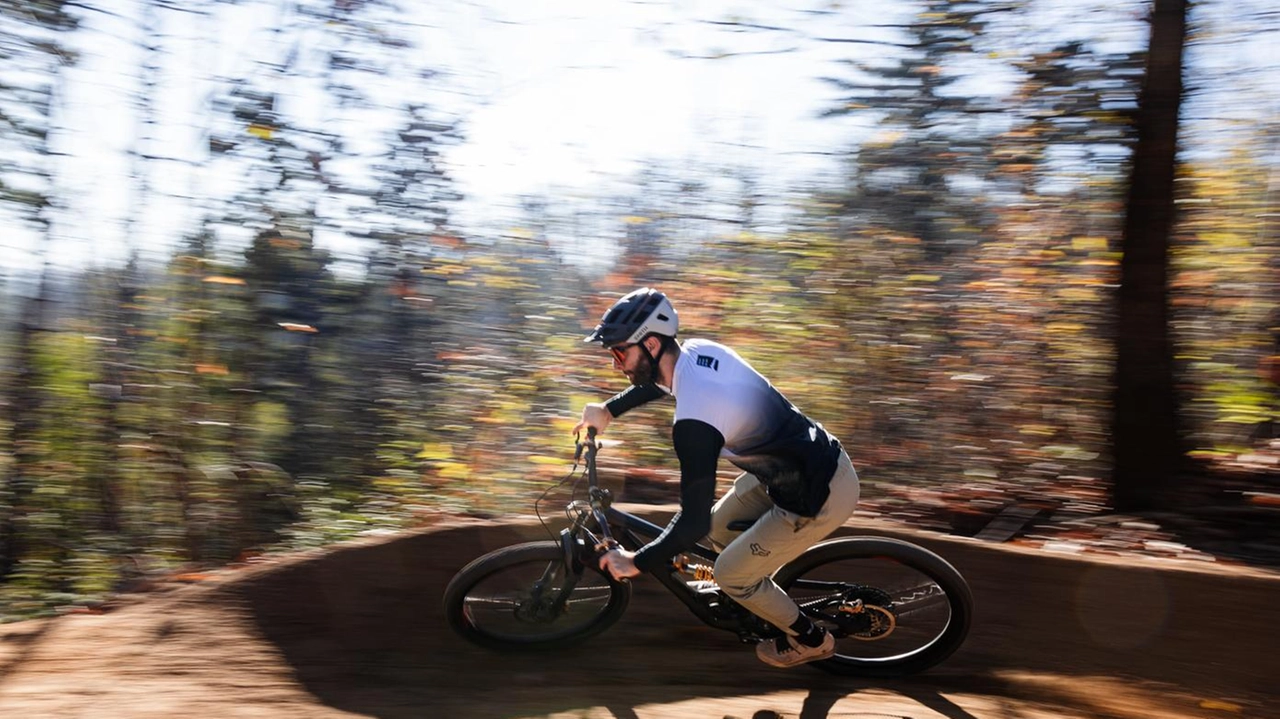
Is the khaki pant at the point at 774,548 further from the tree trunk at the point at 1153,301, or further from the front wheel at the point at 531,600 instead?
the tree trunk at the point at 1153,301

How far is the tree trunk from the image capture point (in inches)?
263

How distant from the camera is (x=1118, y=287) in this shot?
6875 millimetres

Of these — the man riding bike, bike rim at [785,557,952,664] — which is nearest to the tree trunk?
bike rim at [785,557,952,664]

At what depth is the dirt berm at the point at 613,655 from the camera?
440 cm

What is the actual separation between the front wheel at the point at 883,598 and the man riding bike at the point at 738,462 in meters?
0.25

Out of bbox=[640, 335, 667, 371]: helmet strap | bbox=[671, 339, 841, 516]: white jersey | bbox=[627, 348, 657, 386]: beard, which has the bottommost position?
bbox=[671, 339, 841, 516]: white jersey

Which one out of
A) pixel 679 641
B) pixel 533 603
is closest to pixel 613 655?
pixel 679 641

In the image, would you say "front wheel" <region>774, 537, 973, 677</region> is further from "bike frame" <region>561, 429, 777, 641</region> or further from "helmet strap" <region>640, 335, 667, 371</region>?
"helmet strap" <region>640, 335, 667, 371</region>

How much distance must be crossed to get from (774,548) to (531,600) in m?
1.39

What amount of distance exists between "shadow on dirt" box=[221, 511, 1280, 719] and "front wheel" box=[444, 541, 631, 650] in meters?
0.14

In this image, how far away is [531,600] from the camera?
15.8ft

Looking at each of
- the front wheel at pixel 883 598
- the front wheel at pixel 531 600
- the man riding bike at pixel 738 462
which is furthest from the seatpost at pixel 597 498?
the front wheel at pixel 883 598

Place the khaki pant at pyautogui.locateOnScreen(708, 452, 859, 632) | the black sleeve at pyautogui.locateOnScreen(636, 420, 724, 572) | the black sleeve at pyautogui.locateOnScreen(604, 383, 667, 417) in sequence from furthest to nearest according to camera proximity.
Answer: the black sleeve at pyautogui.locateOnScreen(604, 383, 667, 417) < the khaki pant at pyautogui.locateOnScreen(708, 452, 859, 632) < the black sleeve at pyautogui.locateOnScreen(636, 420, 724, 572)

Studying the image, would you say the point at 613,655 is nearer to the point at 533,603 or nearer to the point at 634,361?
the point at 533,603
